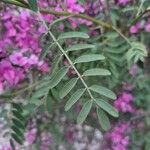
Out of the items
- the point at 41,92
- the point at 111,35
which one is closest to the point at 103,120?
the point at 41,92

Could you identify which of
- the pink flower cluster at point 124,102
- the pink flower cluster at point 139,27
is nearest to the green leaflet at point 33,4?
the pink flower cluster at point 139,27

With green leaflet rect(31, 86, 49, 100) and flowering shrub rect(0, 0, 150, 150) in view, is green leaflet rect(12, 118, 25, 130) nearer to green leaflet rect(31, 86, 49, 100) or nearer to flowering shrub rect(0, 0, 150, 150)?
flowering shrub rect(0, 0, 150, 150)

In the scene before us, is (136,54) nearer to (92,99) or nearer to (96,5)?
(96,5)

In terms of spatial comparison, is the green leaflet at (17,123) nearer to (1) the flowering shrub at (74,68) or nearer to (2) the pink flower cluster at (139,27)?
(1) the flowering shrub at (74,68)

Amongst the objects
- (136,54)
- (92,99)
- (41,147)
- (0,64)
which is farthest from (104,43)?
(41,147)

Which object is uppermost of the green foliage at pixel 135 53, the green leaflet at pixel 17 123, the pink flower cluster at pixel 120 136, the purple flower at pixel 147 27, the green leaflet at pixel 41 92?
the green foliage at pixel 135 53

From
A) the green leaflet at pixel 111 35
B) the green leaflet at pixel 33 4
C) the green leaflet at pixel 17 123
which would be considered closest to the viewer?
the green leaflet at pixel 33 4

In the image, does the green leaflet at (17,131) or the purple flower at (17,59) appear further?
the green leaflet at (17,131)
